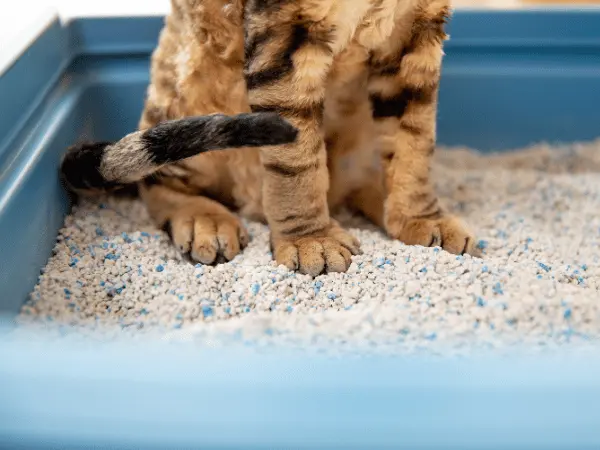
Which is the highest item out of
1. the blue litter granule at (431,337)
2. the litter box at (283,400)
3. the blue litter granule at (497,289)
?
the blue litter granule at (497,289)

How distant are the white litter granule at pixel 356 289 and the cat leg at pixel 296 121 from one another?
0.05 metres

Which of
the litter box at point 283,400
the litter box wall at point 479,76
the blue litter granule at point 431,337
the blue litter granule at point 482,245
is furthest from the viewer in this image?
the litter box wall at point 479,76

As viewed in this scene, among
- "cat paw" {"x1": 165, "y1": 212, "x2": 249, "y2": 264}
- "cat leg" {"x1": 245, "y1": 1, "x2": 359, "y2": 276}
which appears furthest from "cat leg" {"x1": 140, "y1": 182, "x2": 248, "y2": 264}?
"cat leg" {"x1": 245, "y1": 1, "x2": 359, "y2": 276}

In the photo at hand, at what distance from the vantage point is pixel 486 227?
5.41 ft

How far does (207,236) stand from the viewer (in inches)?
57.2

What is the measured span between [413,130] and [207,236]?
514 millimetres

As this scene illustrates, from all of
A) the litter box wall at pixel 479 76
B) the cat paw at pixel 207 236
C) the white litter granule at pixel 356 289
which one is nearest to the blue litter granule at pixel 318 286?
the white litter granule at pixel 356 289

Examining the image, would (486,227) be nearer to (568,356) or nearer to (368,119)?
(368,119)

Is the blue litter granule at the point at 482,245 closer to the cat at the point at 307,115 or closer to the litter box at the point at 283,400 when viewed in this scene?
the cat at the point at 307,115

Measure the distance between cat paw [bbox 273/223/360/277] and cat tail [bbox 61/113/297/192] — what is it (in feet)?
0.91

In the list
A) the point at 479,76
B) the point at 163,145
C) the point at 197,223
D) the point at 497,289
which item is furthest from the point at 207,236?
the point at 479,76

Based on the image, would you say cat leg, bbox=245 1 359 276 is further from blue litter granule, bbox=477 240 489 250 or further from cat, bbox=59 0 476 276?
blue litter granule, bbox=477 240 489 250

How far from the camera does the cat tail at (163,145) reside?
1.14m

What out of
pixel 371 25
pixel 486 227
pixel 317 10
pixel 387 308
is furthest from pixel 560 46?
pixel 387 308
